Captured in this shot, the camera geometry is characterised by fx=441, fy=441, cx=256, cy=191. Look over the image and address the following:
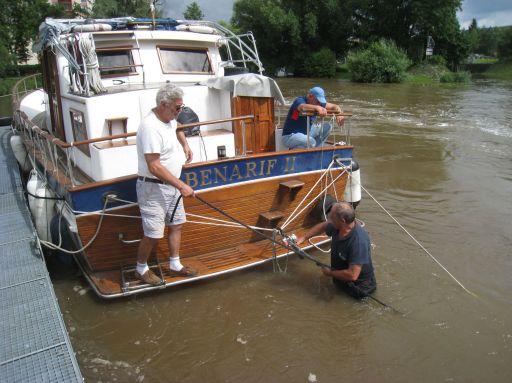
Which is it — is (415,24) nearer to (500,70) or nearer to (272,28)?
(500,70)

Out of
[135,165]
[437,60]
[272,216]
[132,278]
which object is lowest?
[132,278]

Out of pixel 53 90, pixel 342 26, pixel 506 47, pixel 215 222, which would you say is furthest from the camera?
pixel 506 47

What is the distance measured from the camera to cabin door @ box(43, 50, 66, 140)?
6.84 meters

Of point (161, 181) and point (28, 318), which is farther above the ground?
point (161, 181)

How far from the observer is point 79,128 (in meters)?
6.06

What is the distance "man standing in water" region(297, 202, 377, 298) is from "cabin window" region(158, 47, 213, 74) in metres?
3.62

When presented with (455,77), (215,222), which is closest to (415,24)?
(455,77)

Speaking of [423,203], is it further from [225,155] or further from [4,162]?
[4,162]

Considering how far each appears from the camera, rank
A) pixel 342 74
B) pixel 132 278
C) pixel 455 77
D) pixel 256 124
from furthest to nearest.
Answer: pixel 342 74 < pixel 455 77 < pixel 256 124 < pixel 132 278

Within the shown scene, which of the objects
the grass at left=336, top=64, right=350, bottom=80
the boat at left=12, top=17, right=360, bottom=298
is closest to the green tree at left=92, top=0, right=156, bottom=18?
the grass at left=336, top=64, right=350, bottom=80

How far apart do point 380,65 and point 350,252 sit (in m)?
31.6

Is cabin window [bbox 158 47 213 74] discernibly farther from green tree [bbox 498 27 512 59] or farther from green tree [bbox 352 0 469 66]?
green tree [bbox 498 27 512 59]

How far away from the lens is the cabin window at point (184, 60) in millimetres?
6836

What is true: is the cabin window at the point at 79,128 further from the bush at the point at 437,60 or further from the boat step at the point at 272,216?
the bush at the point at 437,60
